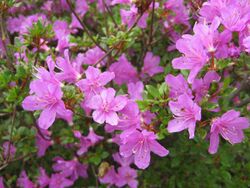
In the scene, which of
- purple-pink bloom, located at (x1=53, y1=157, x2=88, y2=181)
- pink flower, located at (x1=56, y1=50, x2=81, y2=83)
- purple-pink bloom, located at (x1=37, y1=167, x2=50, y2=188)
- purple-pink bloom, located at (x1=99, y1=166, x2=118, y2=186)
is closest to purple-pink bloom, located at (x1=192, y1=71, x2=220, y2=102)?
pink flower, located at (x1=56, y1=50, x2=81, y2=83)

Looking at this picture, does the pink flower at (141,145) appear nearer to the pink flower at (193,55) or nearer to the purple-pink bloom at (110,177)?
the pink flower at (193,55)

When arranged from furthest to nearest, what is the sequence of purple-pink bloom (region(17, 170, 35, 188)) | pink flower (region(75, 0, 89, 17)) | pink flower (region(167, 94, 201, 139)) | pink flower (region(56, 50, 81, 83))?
pink flower (region(75, 0, 89, 17))
purple-pink bloom (region(17, 170, 35, 188))
pink flower (region(56, 50, 81, 83))
pink flower (region(167, 94, 201, 139))

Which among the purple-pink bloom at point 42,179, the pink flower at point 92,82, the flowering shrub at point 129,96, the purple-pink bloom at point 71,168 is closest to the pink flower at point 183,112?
the flowering shrub at point 129,96

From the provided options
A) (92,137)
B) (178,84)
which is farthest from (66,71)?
(92,137)

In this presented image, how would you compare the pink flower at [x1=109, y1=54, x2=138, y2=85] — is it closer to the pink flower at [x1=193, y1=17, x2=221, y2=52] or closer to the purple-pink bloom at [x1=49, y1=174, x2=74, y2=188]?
the purple-pink bloom at [x1=49, y1=174, x2=74, y2=188]

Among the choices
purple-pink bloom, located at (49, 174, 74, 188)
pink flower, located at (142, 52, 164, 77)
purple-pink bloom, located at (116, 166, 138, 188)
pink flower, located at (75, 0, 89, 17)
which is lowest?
purple-pink bloom, located at (116, 166, 138, 188)

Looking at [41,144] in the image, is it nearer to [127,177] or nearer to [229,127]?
[127,177]

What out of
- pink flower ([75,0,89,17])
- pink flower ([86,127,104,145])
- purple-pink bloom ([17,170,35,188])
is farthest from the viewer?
pink flower ([75,0,89,17])

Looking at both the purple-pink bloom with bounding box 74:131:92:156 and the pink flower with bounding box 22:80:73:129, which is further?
the purple-pink bloom with bounding box 74:131:92:156

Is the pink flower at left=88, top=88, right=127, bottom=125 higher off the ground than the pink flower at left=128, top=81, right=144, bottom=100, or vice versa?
the pink flower at left=88, top=88, right=127, bottom=125
